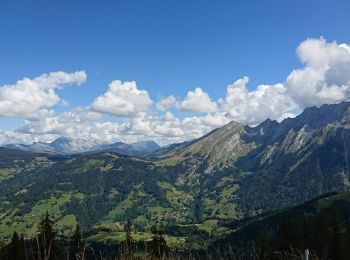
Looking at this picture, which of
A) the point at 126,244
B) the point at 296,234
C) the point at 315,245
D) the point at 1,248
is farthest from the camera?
the point at 296,234

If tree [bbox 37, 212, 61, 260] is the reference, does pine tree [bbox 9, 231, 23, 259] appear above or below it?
below

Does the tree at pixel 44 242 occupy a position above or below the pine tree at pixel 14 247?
above

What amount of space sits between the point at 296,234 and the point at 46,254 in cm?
7479

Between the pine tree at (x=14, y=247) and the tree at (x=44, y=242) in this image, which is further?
the pine tree at (x=14, y=247)

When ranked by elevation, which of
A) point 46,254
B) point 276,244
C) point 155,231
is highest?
point 46,254

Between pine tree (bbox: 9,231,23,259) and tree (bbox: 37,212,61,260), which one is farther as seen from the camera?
pine tree (bbox: 9,231,23,259)

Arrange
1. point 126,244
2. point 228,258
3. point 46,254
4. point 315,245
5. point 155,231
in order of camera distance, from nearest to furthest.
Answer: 1. point 46,254
2. point 126,244
3. point 228,258
4. point 155,231
5. point 315,245

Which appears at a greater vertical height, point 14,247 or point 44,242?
point 44,242

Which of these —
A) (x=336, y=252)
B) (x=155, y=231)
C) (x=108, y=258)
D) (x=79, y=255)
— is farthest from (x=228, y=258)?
(x=336, y=252)

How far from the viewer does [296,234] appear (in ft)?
247

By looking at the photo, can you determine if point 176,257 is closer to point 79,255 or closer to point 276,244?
point 79,255

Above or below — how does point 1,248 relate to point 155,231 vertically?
above

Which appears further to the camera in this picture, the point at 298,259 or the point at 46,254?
the point at 298,259

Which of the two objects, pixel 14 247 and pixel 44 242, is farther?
pixel 14 247
